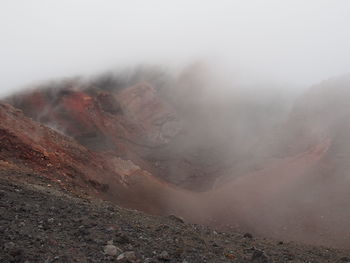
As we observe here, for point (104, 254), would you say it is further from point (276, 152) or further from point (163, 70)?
point (163, 70)

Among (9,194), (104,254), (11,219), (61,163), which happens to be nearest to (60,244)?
(104,254)

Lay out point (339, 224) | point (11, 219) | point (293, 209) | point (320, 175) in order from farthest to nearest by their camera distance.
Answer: point (320, 175), point (293, 209), point (339, 224), point (11, 219)

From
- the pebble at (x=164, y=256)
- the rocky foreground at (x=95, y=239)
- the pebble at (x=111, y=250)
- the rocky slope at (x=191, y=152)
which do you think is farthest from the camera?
the rocky slope at (x=191, y=152)

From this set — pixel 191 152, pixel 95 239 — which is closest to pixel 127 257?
pixel 95 239

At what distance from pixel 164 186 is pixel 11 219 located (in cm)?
1679

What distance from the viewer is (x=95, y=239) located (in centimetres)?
938

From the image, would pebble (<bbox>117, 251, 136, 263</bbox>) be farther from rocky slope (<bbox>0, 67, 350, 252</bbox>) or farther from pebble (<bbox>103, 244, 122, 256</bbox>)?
rocky slope (<bbox>0, 67, 350, 252</bbox>)

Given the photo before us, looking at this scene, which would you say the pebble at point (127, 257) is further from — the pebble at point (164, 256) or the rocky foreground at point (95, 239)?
the pebble at point (164, 256)

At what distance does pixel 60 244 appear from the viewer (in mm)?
8672

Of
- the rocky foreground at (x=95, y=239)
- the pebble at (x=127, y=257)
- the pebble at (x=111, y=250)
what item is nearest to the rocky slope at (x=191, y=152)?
the rocky foreground at (x=95, y=239)

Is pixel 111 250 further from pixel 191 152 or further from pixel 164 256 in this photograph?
pixel 191 152

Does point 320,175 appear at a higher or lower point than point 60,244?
higher

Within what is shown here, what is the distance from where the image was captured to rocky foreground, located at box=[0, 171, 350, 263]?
832 cm

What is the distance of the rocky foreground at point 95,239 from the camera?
328 inches
